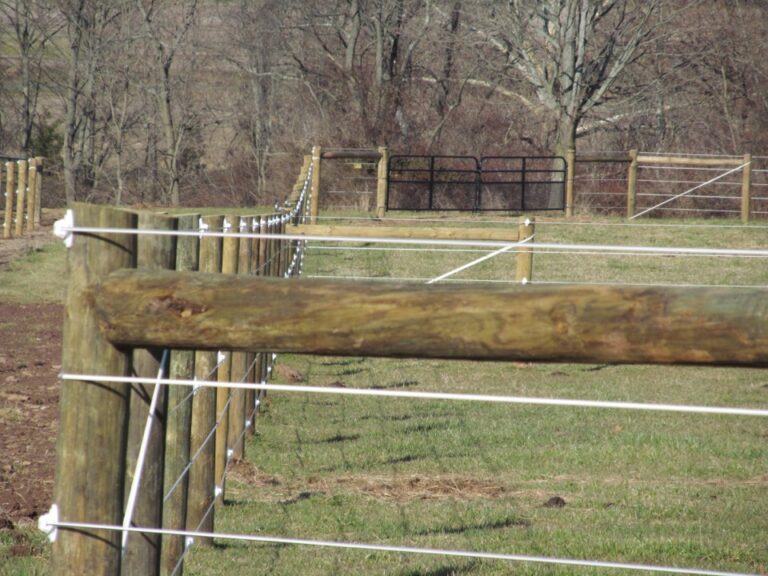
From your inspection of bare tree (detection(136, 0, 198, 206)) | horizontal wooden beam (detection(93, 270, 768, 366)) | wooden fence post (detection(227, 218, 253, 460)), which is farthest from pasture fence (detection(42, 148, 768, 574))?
bare tree (detection(136, 0, 198, 206))

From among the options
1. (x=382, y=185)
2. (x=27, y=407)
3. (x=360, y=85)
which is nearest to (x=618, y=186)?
(x=382, y=185)

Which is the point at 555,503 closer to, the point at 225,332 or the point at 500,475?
the point at 500,475

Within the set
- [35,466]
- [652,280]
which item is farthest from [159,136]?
[35,466]

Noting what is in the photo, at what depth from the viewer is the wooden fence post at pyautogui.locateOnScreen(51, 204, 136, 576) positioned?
289cm

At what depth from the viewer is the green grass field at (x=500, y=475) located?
5.31m

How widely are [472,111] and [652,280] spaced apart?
2213cm

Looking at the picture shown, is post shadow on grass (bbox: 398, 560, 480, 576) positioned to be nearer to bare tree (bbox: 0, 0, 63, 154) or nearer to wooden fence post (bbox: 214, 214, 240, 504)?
wooden fence post (bbox: 214, 214, 240, 504)

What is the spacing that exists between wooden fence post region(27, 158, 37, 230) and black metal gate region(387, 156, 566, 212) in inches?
354

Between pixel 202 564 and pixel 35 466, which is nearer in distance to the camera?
pixel 202 564

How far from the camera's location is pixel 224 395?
21.5ft

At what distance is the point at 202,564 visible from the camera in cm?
504

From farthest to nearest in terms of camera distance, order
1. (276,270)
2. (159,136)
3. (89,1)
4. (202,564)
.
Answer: (159,136) < (89,1) < (276,270) < (202,564)

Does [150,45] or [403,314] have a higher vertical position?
[150,45]

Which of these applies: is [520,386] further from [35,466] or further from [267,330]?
[267,330]
